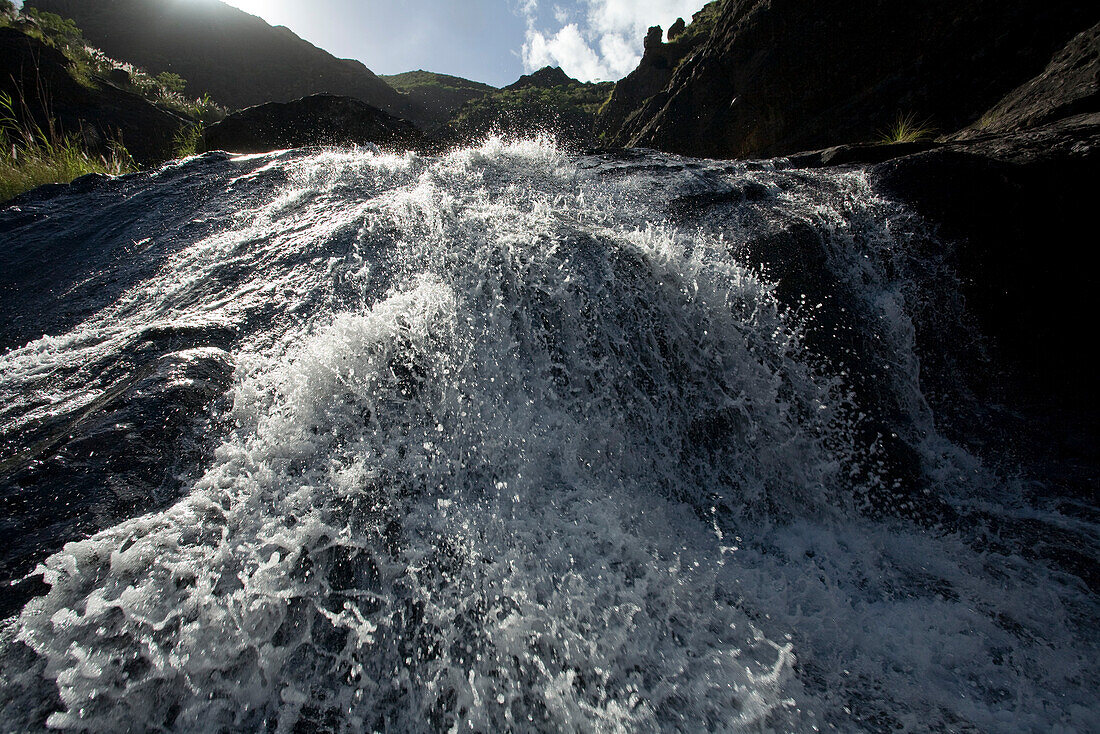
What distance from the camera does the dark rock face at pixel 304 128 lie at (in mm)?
7117

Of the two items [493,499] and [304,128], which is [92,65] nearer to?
[304,128]

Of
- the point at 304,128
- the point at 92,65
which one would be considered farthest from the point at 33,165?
the point at 92,65

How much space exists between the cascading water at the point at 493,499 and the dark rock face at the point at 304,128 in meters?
4.55

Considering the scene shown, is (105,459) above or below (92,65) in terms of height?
below

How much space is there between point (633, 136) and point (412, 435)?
→ 10.6 metres

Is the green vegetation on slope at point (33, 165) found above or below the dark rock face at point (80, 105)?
below

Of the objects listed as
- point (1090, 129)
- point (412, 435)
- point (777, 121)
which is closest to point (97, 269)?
point (412, 435)

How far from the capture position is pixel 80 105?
23.0 feet

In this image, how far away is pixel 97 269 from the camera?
343 cm

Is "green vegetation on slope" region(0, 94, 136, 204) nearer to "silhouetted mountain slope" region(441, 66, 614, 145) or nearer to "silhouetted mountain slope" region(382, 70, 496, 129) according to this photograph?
"silhouetted mountain slope" region(441, 66, 614, 145)

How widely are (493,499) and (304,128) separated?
26.6 ft

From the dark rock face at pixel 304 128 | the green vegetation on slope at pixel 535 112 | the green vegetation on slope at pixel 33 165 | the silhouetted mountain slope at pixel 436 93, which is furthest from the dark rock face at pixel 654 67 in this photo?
the green vegetation on slope at pixel 33 165

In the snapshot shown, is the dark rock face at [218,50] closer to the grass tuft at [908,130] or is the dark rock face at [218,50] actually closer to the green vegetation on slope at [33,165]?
the green vegetation on slope at [33,165]

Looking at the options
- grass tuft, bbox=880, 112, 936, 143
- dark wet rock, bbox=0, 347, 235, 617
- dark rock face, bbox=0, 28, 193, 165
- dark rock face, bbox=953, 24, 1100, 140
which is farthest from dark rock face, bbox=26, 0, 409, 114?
dark rock face, bbox=953, 24, 1100, 140
